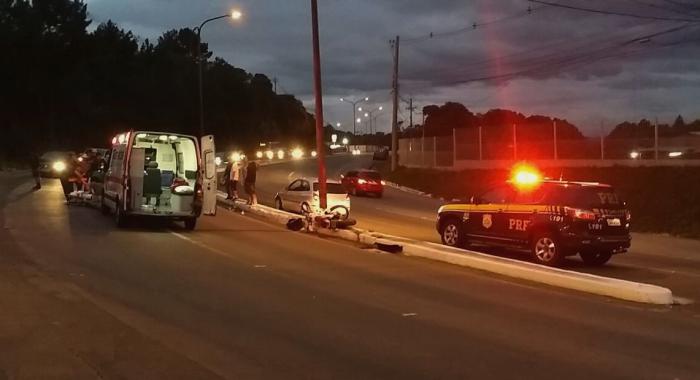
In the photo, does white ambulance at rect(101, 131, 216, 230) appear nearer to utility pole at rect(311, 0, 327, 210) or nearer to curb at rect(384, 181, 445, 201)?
utility pole at rect(311, 0, 327, 210)

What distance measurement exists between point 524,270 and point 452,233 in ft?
16.7

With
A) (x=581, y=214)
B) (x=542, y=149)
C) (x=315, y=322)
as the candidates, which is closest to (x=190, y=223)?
(x=581, y=214)

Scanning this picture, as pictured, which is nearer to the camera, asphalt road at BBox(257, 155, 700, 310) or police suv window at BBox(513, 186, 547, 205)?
asphalt road at BBox(257, 155, 700, 310)

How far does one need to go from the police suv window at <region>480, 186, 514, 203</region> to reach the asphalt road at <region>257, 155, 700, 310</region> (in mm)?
1314

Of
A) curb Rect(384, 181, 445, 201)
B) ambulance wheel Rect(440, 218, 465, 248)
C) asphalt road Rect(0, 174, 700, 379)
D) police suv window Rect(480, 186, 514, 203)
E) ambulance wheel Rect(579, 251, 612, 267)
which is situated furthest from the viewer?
curb Rect(384, 181, 445, 201)

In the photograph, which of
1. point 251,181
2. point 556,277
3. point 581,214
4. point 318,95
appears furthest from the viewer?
point 251,181

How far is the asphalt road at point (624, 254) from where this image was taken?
15.2 meters

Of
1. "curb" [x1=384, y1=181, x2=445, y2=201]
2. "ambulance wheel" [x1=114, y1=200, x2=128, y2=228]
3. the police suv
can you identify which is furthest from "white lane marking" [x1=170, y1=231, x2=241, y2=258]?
"curb" [x1=384, y1=181, x2=445, y2=201]

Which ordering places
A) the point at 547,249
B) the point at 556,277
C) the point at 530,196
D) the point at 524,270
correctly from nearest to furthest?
the point at 556,277, the point at 524,270, the point at 547,249, the point at 530,196

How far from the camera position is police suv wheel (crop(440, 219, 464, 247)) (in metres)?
18.6

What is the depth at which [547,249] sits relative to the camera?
16172 millimetres

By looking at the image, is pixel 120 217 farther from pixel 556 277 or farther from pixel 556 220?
pixel 556 277

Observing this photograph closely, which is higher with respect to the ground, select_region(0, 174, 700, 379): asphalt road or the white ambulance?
the white ambulance

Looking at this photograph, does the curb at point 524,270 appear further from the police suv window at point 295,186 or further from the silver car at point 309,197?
the police suv window at point 295,186
